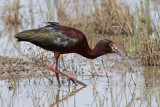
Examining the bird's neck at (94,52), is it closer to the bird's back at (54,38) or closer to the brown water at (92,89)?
the bird's back at (54,38)

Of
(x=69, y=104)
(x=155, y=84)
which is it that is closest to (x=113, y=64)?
(x=155, y=84)

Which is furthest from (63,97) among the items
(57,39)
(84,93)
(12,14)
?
(12,14)

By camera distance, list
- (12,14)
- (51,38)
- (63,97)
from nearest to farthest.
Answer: (63,97), (51,38), (12,14)

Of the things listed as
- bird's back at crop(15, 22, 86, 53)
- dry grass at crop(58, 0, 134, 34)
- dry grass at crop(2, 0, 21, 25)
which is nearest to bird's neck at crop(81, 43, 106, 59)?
bird's back at crop(15, 22, 86, 53)

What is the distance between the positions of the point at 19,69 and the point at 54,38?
105 cm

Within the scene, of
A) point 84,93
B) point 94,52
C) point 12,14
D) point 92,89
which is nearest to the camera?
point 84,93

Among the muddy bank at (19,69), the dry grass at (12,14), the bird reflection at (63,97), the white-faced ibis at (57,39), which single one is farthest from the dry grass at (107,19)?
the bird reflection at (63,97)

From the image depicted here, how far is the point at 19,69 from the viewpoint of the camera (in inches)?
311

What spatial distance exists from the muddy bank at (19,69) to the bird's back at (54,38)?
0.62 meters

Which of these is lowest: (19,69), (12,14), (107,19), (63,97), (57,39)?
(63,97)

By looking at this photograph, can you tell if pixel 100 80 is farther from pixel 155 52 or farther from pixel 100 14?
pixel 100 14

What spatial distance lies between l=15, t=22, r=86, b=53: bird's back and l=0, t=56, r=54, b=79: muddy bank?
24.5 inches

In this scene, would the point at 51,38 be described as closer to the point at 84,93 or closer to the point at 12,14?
the point at 84,93

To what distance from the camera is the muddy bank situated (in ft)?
25.3
